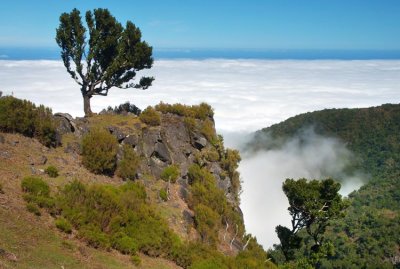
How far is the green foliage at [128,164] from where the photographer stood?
2500cm

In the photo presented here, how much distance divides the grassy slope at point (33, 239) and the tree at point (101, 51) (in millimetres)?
10095

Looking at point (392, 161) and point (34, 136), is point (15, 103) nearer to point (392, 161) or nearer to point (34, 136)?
point (34, 136)

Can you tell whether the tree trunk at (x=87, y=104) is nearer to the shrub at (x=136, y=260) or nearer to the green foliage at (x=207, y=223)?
the green foliage at (x=207, y=223)

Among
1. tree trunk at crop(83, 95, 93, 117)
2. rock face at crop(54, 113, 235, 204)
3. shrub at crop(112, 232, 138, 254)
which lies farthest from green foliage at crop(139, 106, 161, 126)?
shrub at crop(112, 232, 138, 254)

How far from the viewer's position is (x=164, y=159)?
2816 centimetres

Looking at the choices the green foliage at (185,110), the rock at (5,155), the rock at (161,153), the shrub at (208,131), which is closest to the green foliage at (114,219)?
the rock at (5,155)

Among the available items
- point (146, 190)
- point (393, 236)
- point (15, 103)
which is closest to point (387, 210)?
point (393, 236)

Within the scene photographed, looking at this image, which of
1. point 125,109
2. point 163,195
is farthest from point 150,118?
point 163,195

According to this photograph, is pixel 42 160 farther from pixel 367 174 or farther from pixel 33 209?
pixel 367 174

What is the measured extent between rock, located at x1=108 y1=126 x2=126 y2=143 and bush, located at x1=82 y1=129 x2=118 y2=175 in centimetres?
133

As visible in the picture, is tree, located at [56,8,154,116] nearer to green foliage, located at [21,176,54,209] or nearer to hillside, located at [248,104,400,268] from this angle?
green foliage, located at [21,176,54,209]

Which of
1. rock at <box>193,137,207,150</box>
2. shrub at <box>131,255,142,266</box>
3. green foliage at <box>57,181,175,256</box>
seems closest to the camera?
shrub at <box>131,255,142,266</box>

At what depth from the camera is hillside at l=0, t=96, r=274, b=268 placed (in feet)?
54.7

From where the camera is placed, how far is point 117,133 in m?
27.1
